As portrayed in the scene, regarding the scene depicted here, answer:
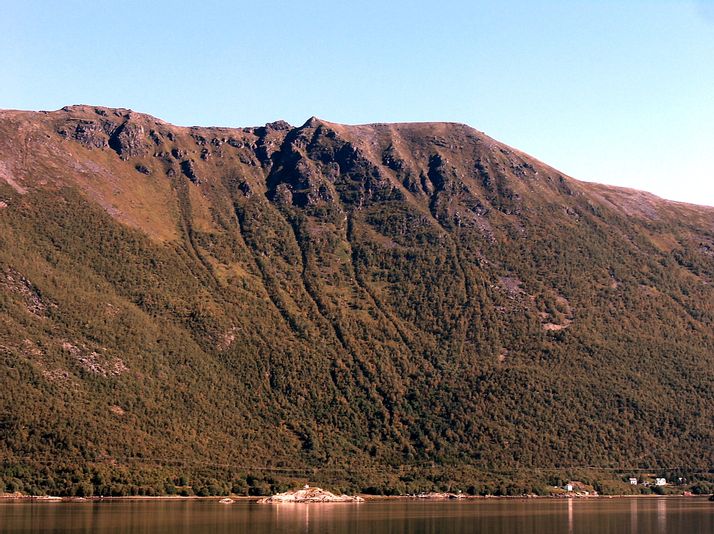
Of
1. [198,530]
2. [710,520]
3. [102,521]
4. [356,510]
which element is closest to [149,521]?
[102,521]

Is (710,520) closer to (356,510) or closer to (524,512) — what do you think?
(524,512)

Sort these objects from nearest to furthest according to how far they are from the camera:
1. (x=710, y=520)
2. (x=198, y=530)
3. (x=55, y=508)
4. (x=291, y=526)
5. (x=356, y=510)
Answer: (x=198, y=530), (x=291, y=526), (x=710, y=520), (x=55, y=508), (x=356, y=510)

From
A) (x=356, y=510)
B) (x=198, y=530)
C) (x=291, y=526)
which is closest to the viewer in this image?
(x=198, y=530)

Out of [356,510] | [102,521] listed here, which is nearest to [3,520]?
[102,521]

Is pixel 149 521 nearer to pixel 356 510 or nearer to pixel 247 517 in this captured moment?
pixel 247 517

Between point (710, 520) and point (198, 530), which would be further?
point (710, 520)

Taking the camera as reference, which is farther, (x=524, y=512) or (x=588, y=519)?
(x=524, y=512)
